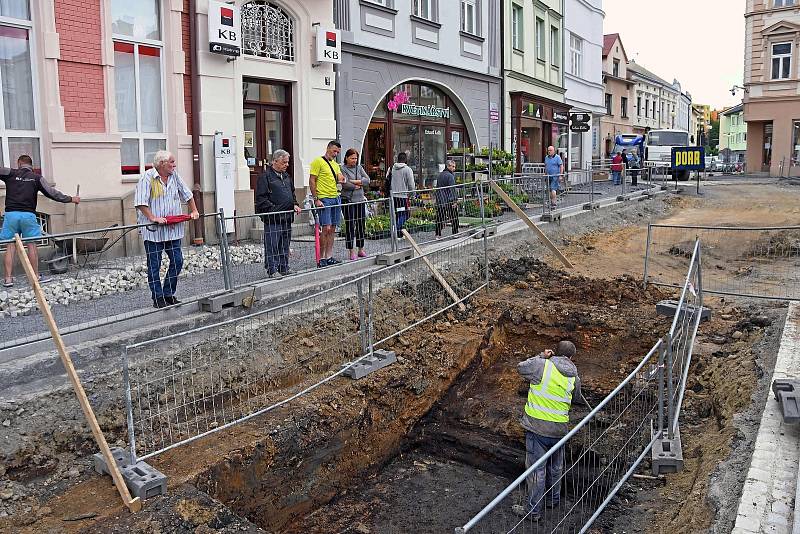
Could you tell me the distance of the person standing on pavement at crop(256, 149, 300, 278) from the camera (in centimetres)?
855

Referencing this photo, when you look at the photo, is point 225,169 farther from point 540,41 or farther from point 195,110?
point 540,41

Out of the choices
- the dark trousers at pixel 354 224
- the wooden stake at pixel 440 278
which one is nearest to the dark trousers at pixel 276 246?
the dark trousers at pixel 354 224

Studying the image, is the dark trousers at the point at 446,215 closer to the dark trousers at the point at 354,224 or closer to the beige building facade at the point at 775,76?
the dark trousers at the point at 354,224

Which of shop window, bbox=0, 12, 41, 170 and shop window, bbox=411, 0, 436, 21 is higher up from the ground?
shop window, bbox=411, 0, 436, 21

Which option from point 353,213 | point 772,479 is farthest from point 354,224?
point 772,479

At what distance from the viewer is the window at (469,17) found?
779 inches

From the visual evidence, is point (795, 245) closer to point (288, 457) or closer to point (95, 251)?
point (288, 457)

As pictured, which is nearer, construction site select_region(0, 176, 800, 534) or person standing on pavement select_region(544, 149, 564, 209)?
construction site select_region(0, 176, 800, 534)

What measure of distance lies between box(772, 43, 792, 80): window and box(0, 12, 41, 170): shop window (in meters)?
39.0

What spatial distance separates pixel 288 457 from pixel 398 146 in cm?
1215

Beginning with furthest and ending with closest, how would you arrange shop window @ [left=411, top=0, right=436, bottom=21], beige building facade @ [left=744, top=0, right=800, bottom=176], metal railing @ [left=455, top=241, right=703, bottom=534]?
beige building facade @ [left=744, top=0, right=800, bottom=176]
shop window @ [left=411, top=0, right=436, bottom=21]
metal railing @ [left=455, top=241, right=703, bottom=534]

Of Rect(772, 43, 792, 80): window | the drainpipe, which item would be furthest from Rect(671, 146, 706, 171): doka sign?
the drainpipe

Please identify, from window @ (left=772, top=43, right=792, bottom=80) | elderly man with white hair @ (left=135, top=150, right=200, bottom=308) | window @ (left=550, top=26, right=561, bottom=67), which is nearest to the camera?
elderly man with white hair @ (left=135, top=150, right=200, bottom=308)

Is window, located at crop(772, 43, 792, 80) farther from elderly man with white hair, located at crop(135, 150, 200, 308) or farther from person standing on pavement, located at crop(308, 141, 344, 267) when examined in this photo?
elderly man with white hair, located at crop(135, 150, 200, 308)
